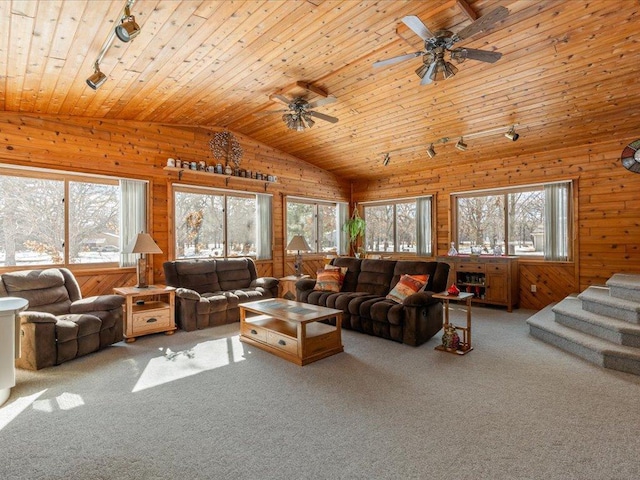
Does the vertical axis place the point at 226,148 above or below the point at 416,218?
above

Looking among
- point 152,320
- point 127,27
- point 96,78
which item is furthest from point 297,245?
point 127,27

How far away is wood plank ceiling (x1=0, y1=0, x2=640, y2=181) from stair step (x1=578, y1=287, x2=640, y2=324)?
8.20ft

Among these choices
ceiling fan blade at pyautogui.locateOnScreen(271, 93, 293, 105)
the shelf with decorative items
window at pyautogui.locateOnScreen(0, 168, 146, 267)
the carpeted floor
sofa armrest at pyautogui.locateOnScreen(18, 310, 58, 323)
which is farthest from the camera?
the shelf with decorative items

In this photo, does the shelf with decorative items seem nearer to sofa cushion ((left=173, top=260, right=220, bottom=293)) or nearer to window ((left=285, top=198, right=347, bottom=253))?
window ((left=285, top=198, right=347, bottom=253))

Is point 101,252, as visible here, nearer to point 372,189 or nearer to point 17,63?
point 17,63

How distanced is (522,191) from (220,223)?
5.61 metres

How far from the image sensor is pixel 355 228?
8.56 meters

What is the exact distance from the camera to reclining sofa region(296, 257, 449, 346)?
4148 millimetres

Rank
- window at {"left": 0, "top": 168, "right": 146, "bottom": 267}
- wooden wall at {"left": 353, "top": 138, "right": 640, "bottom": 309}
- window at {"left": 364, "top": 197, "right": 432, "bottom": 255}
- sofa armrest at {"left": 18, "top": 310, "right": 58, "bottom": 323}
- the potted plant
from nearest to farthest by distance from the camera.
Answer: sofa armrest at {"left": 18, "top": 310, "right": 58, "bottom": 323}
window at {"left": 0, "top": 168, "right": 146, "bottom": 267}
wooden wall at {"left": 353, "top": 138, "right": 640, "bottom": 309}
window at {"left": 364, "top": 197, "right": 432, "bottom": 255}
the potted plant

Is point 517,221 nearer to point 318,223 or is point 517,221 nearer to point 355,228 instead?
point 355,228

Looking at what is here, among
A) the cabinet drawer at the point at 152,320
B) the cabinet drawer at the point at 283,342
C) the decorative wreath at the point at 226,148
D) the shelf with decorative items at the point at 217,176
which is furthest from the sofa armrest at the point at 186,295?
the decorative wreath at the point at 226,148

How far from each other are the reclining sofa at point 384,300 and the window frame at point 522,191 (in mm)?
2685

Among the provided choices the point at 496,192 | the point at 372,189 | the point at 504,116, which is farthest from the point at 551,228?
the point at 372,189

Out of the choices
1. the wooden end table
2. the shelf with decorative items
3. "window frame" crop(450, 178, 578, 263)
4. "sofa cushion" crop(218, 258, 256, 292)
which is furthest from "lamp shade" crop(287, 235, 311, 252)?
"window frame" crop(450, 178, 578, 263)
